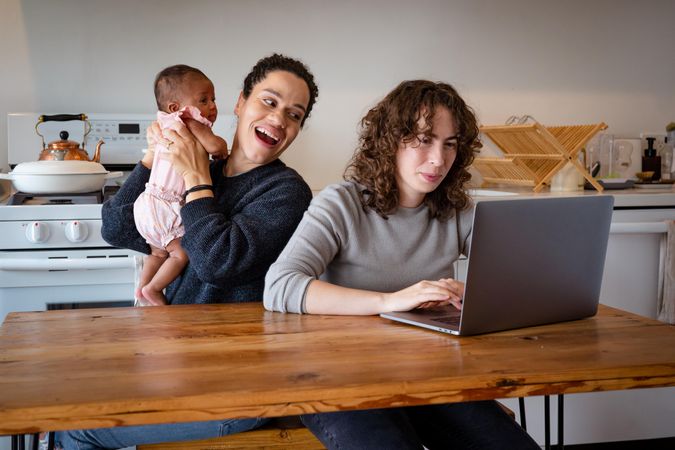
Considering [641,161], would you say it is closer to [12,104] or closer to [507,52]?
[507,52]

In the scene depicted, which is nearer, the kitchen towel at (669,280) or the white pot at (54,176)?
the white pot at (54,176)

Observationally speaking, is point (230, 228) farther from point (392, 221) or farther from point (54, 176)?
point (54, 176)

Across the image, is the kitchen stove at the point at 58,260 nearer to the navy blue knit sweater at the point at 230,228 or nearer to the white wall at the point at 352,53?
the navy blue knit sweater at the point at 230,228

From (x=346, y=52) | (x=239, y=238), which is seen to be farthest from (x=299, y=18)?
(x=239, y=238)

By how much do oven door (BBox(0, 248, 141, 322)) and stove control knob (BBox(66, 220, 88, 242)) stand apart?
49 mm

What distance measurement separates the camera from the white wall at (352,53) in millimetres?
2863

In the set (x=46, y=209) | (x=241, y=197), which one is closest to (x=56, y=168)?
(x=46, y=209)

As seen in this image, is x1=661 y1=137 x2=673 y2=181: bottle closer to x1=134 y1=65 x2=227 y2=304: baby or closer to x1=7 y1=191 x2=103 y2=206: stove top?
x1=134 y1=65 x2=227 y2=304: baby

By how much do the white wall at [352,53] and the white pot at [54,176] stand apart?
0.45 m

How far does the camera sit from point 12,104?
2.85 m

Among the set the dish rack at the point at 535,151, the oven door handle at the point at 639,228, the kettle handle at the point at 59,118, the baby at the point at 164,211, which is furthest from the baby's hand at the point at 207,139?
the oven door handle at the point at 639,228

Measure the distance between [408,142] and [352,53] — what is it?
1.52m

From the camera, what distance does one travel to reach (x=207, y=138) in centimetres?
177

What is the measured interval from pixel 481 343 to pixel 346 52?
203 cm
